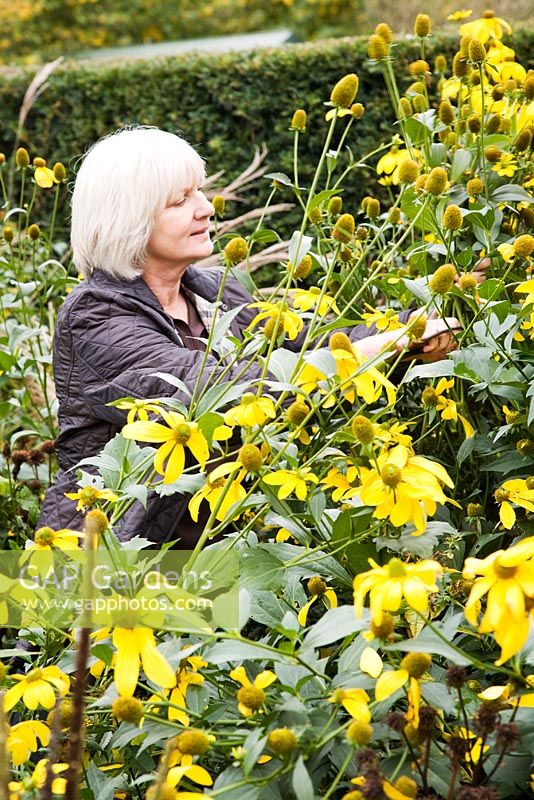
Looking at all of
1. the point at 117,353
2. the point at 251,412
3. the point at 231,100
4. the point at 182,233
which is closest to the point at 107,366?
the point at 117,353

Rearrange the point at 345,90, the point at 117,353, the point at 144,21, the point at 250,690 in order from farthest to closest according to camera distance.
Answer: the point at 144,21 → the point at 117,353 → the point at 345,90 → the point at 250,690

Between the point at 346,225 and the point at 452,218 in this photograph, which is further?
the point at 346,225

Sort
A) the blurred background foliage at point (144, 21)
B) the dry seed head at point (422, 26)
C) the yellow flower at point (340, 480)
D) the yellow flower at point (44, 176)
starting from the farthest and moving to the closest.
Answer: the blurred background foliage at point (144, 21)
the yellow flower at point (44, 176)
the dry seed head at point (422, 26)
the yellow flower at point (340, 480)

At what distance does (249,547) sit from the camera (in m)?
1.22

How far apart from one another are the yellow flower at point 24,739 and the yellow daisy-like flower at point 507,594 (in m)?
0.47

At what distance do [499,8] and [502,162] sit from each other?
8069 millimetres

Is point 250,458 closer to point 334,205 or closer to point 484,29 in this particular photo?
point 334,205

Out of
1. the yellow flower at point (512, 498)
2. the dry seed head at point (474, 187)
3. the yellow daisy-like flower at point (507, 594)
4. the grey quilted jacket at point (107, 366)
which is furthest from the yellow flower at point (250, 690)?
the dry seed head at point (474, 187)

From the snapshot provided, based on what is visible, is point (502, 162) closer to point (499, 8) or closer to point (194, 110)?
point (194, 110)

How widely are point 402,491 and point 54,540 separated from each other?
0.41 meters

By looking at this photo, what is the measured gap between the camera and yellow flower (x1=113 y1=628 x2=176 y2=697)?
3.14 ft

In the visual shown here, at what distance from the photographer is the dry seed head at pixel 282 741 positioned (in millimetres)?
896

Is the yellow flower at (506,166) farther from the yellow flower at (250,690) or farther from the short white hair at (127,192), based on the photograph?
the yellow flower at (250,690)

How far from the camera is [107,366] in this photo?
6.39ft
